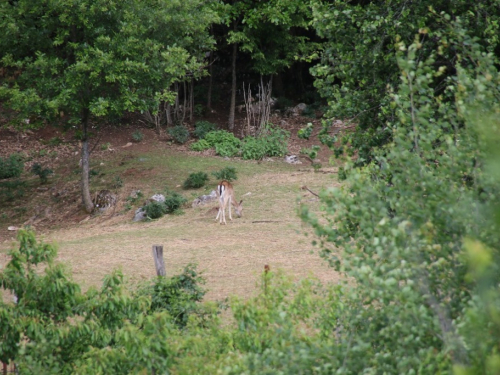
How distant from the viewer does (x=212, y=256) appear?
13391mm

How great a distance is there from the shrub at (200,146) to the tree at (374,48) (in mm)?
15786

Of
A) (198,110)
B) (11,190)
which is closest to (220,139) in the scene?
(198,110)

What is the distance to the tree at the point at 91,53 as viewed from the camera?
1669 centimetres

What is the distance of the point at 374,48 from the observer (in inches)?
309

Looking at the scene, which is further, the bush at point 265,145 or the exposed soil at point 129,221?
the bush at point 265,145

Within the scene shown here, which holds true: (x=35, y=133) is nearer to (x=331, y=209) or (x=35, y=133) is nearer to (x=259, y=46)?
(x=259, y=46)

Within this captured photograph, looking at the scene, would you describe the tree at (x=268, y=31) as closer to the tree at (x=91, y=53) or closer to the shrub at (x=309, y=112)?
the shrub at (x=309, y=112)

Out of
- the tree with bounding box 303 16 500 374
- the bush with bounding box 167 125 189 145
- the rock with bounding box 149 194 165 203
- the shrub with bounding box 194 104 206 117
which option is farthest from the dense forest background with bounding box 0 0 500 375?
the shrub with bounding box 194 104 206 117

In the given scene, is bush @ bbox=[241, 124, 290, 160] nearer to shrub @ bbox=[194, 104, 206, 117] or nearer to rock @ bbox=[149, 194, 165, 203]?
shrub @ bbox=[194, 104, 206, 117]

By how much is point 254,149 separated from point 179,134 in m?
3.18

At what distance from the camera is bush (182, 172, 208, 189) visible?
19547 millimetres

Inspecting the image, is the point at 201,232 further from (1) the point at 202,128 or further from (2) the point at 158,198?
(1) the point at 202,128

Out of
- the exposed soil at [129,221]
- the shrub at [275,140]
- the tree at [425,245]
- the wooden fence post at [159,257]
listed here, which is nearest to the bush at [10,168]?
the exposed soil at [129,221]

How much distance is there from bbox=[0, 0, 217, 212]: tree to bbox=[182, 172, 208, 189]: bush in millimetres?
2575
